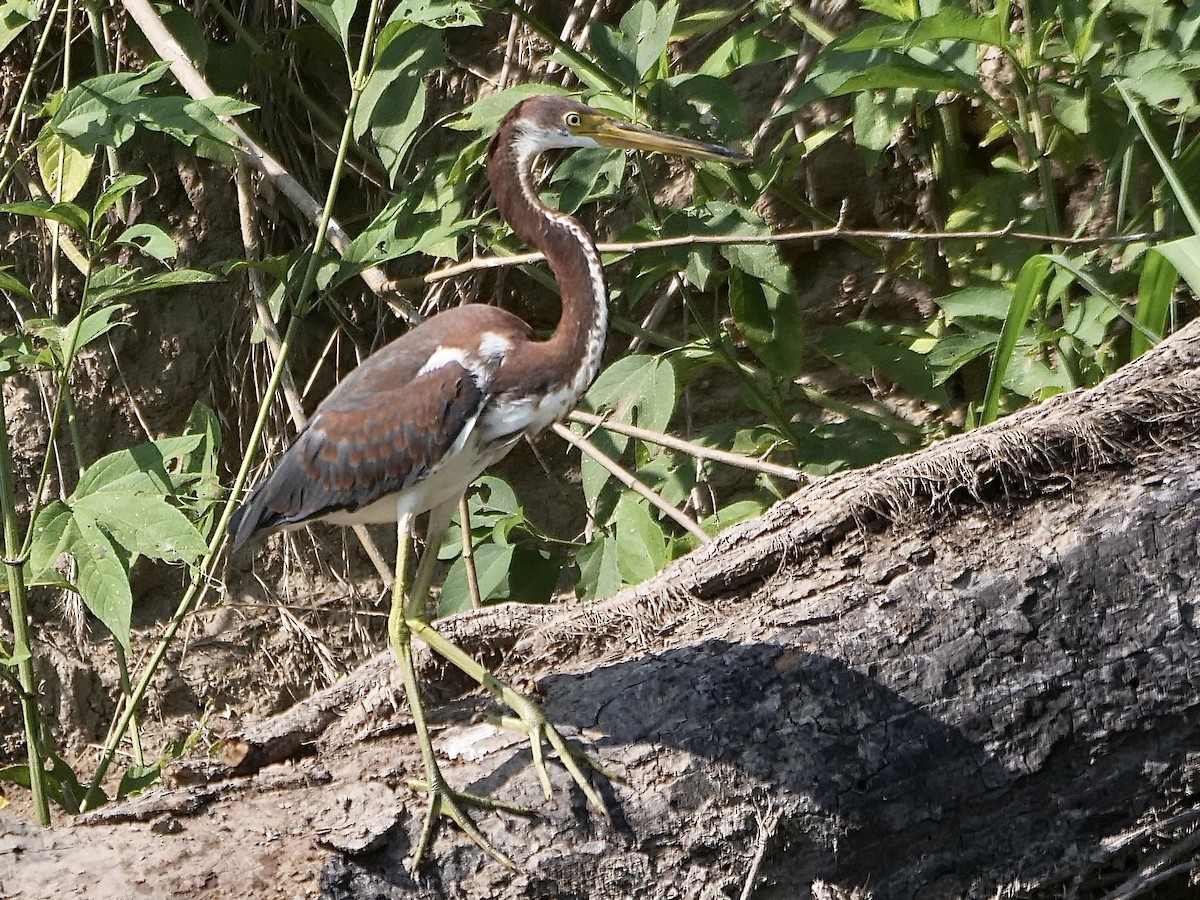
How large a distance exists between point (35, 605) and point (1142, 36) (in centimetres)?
416

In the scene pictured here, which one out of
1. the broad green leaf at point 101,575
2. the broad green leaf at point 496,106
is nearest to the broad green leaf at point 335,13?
the broad green leaf at point 496,106

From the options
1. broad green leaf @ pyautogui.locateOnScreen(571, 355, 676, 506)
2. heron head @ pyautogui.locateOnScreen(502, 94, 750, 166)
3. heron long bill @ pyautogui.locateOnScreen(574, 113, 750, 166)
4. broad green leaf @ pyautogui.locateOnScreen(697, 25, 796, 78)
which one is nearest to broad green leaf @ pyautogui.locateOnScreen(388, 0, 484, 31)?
heron head @ pyautogui.locateOnScreen(502, 94, 750, 166)

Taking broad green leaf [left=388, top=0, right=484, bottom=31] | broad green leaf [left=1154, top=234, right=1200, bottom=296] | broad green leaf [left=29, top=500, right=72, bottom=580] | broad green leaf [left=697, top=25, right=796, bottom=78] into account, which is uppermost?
broad green leaf [left=388, top=0, right=484, bottom=31]

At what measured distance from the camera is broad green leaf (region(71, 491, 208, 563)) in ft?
7.80

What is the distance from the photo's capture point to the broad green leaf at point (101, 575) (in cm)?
242

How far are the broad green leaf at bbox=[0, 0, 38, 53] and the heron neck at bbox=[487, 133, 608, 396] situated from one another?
147cm

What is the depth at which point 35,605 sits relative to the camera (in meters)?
4.62

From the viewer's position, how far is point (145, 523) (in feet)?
7.93

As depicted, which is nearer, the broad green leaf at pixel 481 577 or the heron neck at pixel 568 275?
the heron neck at pixel 568 275

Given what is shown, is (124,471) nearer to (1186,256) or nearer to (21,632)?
(21,632)

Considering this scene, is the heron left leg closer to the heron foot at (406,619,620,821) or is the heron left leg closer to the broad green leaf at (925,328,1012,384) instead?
the heron foot at (406,619,620,821)

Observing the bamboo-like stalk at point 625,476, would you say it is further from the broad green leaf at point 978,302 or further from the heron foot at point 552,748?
the heron foot at point 552,748

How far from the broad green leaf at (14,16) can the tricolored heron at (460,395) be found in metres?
1.39

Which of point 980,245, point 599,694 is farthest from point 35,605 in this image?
point 980,245
